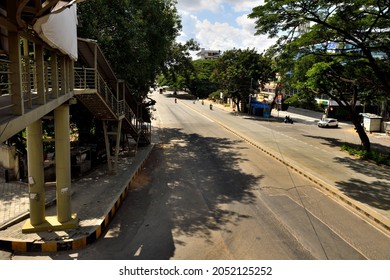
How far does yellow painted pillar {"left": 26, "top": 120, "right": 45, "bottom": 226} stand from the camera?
9.38 meters

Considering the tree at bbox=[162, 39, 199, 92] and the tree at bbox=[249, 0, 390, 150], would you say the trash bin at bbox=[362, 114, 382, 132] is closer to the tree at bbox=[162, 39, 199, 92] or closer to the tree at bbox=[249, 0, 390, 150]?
the tree at bbox=[249, 0, 390, 150]

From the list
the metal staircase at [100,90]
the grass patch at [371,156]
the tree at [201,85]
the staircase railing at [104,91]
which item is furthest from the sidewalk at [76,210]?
the tree at [201,85]

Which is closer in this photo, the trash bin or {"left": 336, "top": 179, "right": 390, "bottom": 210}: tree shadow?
{"left": 336, "top": 179, "right": 390, "bottom": 210}: tree shadow

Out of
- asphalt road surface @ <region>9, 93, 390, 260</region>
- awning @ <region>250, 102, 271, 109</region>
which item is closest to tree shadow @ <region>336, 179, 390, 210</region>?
asphalt road surface @ <region>9, 93, 390, 260</region>

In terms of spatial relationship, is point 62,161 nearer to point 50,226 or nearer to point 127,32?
point 50,226

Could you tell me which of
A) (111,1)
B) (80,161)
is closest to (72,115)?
(80,161)

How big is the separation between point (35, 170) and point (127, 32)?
1027 cm

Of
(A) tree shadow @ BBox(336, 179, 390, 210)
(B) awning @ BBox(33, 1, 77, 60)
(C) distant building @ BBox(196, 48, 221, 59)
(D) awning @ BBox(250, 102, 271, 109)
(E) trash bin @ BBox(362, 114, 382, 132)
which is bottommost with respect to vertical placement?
(A) tree shadow @ BBox(336, 179, 390, 210)

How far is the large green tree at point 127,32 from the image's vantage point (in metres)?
16.2

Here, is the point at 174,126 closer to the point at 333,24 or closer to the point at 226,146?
the point at 226,146

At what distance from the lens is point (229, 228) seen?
1023cm

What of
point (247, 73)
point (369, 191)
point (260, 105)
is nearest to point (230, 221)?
point (369, 191)

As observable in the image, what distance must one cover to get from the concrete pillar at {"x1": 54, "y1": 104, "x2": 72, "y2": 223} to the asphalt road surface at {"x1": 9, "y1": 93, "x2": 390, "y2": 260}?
1479 millimetres

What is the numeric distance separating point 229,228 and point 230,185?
4753 millimetres
